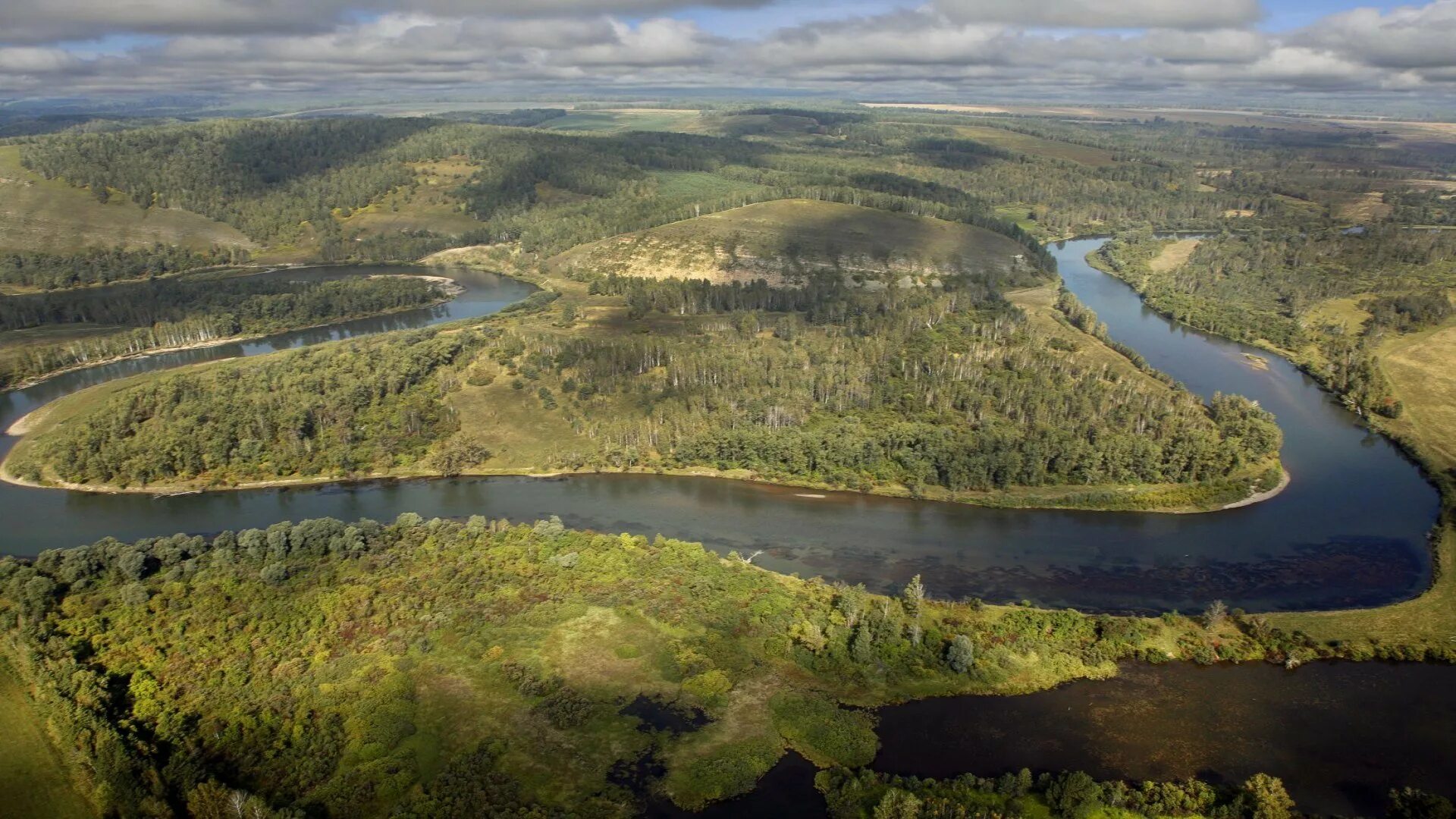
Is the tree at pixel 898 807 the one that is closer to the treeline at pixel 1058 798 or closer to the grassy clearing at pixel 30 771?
the treeline at pixel 1058 798

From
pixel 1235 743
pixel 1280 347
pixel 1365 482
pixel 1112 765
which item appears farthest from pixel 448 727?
pixel 1280 347

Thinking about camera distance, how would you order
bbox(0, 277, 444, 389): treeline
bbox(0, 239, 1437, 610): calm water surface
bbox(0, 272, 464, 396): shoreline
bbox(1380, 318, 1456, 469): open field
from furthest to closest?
bbox(0, 277, 444, 389): treeline → bbox(0, 272, 464, 396): shoreline → bbox(1380, 318, 1456, 469): open field → bbox(0, 239, 1437, 610): calm water surface

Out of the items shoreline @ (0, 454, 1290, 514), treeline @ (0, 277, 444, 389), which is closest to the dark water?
shoreline @ (0, 454, 1290, 514)

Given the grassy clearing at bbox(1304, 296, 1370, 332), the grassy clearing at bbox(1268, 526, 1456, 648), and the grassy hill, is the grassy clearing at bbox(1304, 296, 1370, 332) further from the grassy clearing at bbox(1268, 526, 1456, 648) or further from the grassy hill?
the grassy clearing at bbox(1268, 526, 1456, 648)

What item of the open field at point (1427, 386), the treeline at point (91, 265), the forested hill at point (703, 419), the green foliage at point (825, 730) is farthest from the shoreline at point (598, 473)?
the treeline at point (91, 265)

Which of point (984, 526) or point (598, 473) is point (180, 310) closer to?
point (598, 473)

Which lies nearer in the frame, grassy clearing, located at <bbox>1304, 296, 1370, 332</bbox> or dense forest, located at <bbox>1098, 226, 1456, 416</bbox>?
dense forest, located at <bbox>1098, 226, 1456, 416</bbox>
